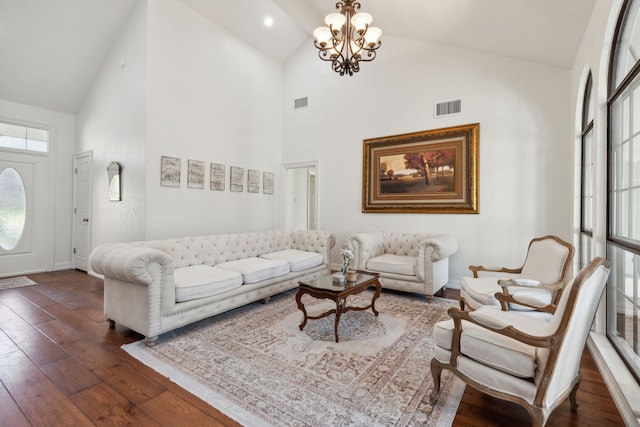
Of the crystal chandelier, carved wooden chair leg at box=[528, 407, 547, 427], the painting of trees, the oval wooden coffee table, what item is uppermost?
the crystal chandelier

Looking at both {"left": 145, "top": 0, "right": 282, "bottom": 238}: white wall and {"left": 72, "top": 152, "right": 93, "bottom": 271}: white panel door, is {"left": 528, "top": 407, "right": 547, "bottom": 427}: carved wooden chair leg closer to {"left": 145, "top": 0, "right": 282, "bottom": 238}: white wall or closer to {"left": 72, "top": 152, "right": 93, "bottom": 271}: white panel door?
{"left": 145, "top": 0, "right": 282, "bottom": 238}: white wall

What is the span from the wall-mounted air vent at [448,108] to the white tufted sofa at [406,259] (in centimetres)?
204

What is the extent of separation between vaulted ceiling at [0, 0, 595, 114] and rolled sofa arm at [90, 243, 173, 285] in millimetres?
4123

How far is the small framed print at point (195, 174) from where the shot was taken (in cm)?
498

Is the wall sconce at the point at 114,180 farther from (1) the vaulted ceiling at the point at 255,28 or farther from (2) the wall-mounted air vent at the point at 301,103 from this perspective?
(2) the wall-mounted air vent at the point at 301,103

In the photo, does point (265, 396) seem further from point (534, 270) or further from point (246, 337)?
point (534, 270)

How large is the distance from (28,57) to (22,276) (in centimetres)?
380

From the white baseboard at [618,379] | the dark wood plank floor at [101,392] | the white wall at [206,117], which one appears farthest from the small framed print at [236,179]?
the white baseboard at [618,379]

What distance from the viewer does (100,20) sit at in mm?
4820

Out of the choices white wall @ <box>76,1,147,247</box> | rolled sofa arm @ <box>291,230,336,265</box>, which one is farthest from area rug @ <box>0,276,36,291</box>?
rolled sofa arm @ <box>291,230,336,265</box>

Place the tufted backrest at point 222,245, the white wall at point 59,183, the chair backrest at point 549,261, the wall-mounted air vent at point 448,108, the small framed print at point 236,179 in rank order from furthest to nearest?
the white wall at point 59,183 < the small framed print at point 236,179 < the wall-mounted air vent at point 448,108 < the tufted backrest at point 222,245 < the chair backrest at point 549,261

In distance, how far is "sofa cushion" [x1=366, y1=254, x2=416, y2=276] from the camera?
14.1ft

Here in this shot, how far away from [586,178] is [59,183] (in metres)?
8.89

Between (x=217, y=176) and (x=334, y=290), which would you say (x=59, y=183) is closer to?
(x=217, y=176)
